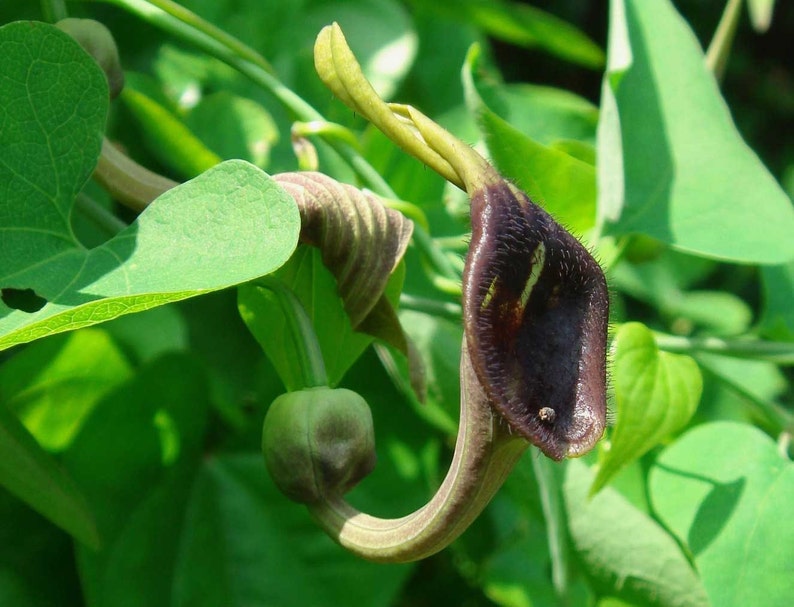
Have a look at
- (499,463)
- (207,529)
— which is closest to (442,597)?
(207,529)

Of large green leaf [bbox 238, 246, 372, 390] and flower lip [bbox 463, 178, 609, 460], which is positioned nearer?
flower lip [bbox 463, 178, 609, 460]

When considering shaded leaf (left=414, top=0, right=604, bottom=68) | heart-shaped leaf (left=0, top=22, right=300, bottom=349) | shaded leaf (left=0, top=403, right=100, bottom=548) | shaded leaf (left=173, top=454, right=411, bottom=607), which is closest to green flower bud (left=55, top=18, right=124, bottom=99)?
heart-shaped leaf (left=0, top=22, right=300, bottom=349)

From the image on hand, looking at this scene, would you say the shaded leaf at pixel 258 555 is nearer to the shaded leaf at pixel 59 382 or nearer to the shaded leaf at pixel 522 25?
the shaded leaf at pixel 59 382

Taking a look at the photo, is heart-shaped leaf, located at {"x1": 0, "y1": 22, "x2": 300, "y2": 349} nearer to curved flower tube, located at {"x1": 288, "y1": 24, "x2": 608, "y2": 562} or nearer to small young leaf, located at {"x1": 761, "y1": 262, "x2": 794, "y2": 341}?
curved flower tube, located at {"x1": 288, "y1": 24, "x2": 608, "y2": 562}

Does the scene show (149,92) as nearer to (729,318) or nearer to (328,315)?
(328,315)

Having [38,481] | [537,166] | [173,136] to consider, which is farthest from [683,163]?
[38,481]

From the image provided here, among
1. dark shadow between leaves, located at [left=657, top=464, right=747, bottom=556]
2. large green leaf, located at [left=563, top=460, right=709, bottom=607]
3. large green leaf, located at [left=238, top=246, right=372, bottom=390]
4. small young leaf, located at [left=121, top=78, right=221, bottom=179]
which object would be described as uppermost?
large green leaf, located at [left=238, top=246, right=372, bottom=390]

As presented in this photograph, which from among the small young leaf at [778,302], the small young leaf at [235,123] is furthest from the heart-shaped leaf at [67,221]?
the small young leaf at [778,302]
